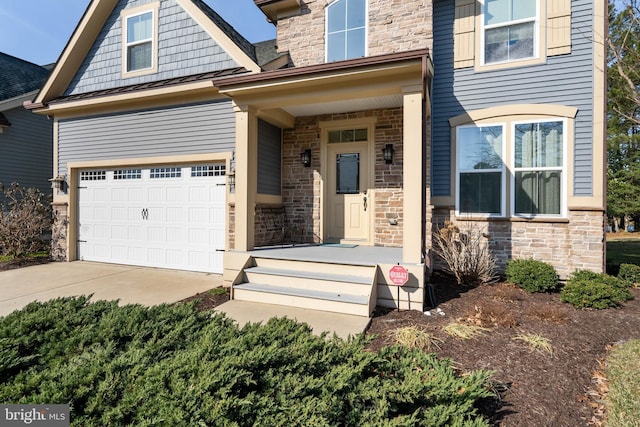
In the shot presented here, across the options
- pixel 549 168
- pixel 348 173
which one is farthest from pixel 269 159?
pixel 549 168

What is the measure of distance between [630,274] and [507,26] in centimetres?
523

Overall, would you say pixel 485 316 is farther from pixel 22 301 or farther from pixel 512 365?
pixel 22 301

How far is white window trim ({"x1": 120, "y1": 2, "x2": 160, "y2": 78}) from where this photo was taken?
7789mm

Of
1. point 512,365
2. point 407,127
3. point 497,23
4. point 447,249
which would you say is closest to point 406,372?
point 512,365

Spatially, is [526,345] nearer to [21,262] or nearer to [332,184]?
[332,184]

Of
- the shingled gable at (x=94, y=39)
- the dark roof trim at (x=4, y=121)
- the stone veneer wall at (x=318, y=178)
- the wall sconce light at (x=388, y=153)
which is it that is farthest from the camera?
the dark roof trim at (x=4, y=121)

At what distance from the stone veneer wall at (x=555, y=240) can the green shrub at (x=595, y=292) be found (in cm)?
62

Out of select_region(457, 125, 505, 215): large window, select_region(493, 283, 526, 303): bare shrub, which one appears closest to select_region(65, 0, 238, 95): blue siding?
select_region(457, 125, 505, 215): large window

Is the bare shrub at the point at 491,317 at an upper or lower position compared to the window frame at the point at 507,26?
lower

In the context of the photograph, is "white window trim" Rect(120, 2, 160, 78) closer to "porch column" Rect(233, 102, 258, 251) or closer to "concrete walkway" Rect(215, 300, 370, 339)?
"porch column" Rect(233, 102, 258, 251)

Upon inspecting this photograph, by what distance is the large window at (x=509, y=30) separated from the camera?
6258 mm

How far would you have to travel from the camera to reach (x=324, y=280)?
494 cm

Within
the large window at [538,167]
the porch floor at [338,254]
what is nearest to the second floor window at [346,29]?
the large window at [538,167]

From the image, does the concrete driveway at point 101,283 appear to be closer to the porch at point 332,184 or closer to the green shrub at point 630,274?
the porch at point 332,184
